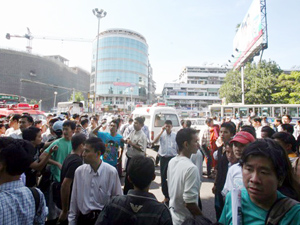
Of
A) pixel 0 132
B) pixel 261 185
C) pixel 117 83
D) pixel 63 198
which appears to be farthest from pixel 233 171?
pixel 117 83

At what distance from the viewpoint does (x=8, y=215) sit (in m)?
1.39

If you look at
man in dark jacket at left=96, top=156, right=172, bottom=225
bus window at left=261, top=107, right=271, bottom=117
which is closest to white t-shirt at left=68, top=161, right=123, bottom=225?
man in dark jacket at left=96, top=156, right=172, bottom=225

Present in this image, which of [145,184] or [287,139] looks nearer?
[145,184]

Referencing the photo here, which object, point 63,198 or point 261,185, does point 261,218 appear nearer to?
point 261,185

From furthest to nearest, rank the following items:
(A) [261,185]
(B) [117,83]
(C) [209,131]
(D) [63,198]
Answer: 1. (B) [117,83]
2. (C) [209,131]
3. (D) [63,198]
4. (A) [261,185]

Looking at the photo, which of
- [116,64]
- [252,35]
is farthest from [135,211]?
[116,64]

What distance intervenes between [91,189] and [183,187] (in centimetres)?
104

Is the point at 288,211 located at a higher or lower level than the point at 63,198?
higher

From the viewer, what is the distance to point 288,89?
21453 millimetres

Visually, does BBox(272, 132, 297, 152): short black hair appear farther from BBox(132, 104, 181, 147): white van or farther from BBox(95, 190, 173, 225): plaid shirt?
BBox(132, 104, 181, 147): white van

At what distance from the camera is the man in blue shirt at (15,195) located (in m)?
1.41

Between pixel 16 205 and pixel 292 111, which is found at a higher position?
pixel 292 111

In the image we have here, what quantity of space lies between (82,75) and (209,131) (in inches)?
3884

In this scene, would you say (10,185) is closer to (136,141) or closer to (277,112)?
(136,141)
